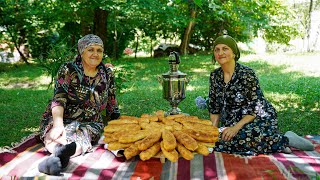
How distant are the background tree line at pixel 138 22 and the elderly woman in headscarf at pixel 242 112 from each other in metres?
6.10

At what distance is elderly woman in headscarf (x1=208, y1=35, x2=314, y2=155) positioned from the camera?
3410mm

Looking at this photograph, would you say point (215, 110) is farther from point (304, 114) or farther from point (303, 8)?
point (303, 8)

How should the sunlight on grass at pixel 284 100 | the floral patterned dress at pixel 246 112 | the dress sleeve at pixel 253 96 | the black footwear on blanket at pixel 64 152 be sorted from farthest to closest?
1. the sunlight on grass at pixel 284 100
2. the dress sleeve at pixel 253 96
3. the floral patterned dress at pixel 246 112
4. the black footwear on blanket at pixel 64 152

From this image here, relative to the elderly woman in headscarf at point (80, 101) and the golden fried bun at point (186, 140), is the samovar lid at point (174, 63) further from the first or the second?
the golden fried bun at point (186, 140)

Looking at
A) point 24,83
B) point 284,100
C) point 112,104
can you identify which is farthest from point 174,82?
point 24,83

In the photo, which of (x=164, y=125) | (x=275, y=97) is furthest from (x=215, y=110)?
(x=275, y=97)

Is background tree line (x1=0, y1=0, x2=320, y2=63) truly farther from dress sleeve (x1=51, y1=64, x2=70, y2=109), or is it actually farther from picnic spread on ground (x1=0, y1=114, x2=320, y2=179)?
picnic spread on ground (x1=0, y1=114, x2=320, y2=179)

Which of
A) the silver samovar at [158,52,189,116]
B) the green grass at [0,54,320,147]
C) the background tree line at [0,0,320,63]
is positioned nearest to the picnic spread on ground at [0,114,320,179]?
the silver samovar at [158,52,189,116]

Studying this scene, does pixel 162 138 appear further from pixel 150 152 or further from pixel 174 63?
pixel 174 63

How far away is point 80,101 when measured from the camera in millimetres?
3570

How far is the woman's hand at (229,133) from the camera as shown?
3371mm

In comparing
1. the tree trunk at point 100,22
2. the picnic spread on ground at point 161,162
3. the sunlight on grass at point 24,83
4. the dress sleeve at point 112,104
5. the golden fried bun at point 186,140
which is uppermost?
the tree trunk at point 100,22

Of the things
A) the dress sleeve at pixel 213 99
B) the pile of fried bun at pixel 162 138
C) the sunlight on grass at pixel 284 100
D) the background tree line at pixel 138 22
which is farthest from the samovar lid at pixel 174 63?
the background tree line at pixel 138 22

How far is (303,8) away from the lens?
782 inches
